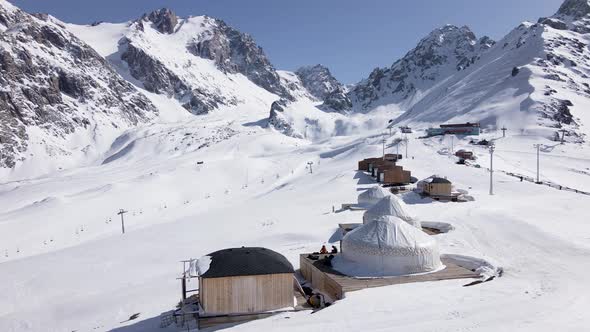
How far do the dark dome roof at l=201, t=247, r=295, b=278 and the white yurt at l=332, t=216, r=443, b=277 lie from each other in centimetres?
399

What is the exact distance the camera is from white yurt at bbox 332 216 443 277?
21.9 m

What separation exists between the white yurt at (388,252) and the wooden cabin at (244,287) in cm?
403

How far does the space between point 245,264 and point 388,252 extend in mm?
6894

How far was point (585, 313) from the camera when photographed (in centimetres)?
1484

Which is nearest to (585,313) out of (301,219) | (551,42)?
(301,219)

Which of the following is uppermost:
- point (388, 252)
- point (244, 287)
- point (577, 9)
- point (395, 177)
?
point (577, 9)

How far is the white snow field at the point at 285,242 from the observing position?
53.6 ft

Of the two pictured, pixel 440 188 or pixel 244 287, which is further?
pixel 440 188

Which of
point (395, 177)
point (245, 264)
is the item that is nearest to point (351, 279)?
point (245, 264)

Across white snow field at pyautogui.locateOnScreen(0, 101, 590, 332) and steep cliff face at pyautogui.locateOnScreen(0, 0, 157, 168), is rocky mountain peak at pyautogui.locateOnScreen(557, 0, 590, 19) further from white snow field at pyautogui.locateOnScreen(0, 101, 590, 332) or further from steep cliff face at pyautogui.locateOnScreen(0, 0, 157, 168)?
steep cliff face at pyautogui.locateOnScreen(0, 0, 157, 168)

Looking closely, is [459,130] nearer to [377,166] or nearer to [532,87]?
[532,87]

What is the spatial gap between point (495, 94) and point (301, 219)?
122361 millimetres

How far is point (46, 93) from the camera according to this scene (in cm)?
16675

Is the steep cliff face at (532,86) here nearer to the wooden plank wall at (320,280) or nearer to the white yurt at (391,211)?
the white yurt at (391,211)
